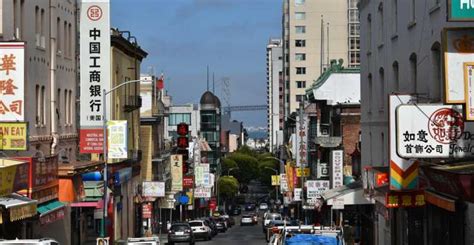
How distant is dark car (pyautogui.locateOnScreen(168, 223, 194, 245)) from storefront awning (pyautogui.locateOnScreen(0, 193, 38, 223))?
24955 mm

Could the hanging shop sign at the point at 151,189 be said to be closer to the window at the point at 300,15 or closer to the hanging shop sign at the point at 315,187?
the hanging shop sign at the point at 315,187

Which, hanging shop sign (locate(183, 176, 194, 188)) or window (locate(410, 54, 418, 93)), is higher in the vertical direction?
window (locate(410, 54, 418, 93))

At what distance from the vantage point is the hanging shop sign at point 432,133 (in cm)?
2075

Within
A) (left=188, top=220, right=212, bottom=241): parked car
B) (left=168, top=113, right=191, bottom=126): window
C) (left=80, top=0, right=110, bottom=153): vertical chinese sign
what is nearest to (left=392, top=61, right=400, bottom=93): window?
(left=80, top=0, right=110, bottom=153): vertical chinese sign

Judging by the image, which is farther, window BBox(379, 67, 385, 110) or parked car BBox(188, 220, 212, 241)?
parked car BBox(188, 220, 212, 241)

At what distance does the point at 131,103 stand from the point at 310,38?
3228 inches

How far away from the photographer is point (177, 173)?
8762cm

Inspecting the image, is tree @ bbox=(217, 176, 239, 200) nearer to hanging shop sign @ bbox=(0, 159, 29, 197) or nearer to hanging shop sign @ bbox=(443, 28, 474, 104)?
hanging shop sign @ bbox=(0, 159, 29, 197)

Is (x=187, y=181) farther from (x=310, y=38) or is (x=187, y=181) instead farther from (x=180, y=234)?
(x=310, y=38)

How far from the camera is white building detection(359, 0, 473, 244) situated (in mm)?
27188

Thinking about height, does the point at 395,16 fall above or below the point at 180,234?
above

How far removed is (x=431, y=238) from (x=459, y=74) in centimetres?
1034

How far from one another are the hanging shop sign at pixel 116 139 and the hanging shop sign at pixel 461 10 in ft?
105

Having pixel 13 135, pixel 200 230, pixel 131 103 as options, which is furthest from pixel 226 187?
pixel 13 135
